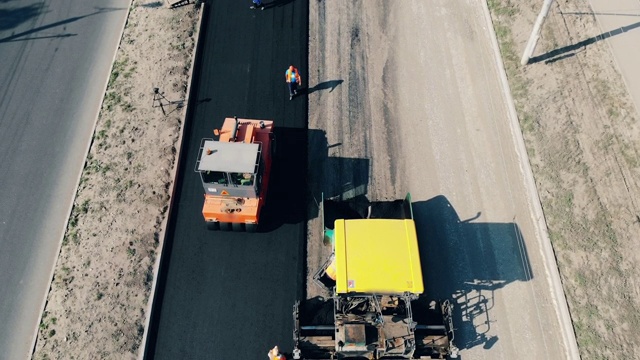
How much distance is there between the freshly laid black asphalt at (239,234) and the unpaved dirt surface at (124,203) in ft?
2.24

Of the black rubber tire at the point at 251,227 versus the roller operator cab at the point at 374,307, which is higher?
the black rubber tire at the point at 251,227

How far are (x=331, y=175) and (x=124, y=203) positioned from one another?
25.9 ft

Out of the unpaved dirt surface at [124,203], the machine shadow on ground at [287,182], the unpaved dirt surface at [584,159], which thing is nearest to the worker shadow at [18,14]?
the unpaved dirt surface at [124,203]

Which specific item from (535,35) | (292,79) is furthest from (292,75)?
(535,35)

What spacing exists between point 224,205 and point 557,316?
11.8 m

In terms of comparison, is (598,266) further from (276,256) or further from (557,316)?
(276,256)

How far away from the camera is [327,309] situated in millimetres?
16734

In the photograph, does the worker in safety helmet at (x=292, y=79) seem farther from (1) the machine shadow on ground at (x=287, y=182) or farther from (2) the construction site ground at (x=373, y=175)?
(1) the machine shadow on ground at (x=287, y=182)

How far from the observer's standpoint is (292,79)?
20484 mm

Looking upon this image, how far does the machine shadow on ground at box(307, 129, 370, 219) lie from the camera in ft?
63.4

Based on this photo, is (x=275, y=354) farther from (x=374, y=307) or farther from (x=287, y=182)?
(x=287, y=182)

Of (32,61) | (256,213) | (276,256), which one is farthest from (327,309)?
(32,61)

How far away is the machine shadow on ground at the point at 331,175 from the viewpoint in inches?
760

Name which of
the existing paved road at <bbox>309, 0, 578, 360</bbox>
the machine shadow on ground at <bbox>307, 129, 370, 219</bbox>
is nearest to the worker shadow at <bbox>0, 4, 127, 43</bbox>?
the existing paved road at <bbox>309, 0, 578, 360</bbox>
